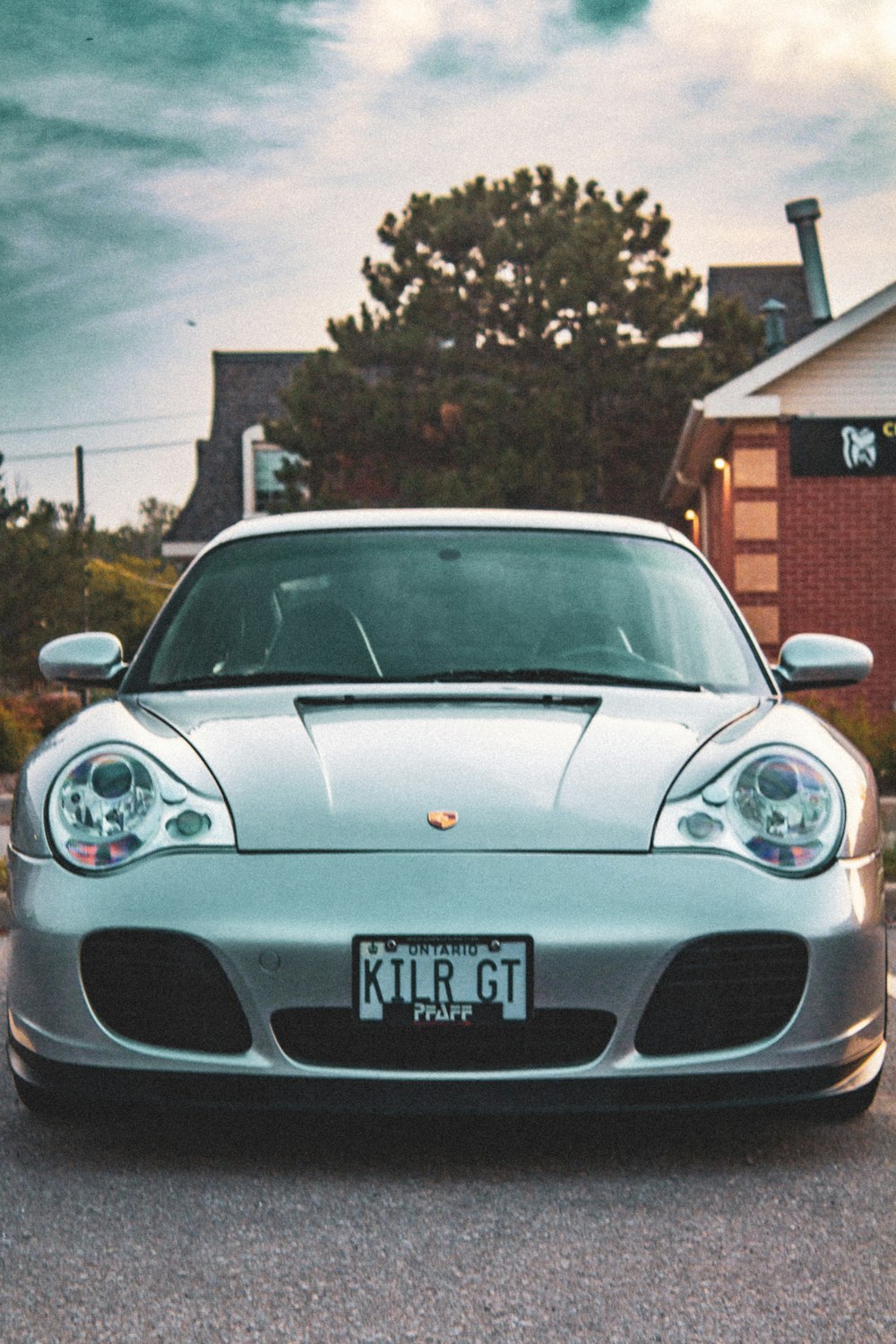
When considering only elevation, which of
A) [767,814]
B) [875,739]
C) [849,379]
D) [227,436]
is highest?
[849,379]

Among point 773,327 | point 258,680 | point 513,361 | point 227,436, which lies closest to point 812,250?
point 773,327

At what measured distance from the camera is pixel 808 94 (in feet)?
53.2

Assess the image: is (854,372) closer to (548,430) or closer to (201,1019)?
(548,430)

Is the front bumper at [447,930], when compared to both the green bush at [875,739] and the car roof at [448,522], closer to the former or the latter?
the car roof at [448,522]

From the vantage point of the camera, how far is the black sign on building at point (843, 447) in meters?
18.6

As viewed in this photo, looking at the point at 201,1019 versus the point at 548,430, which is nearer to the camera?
the point at 201,1019

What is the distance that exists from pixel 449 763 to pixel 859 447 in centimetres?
1567

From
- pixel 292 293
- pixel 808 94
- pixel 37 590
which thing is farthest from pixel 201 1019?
pixel 37 590

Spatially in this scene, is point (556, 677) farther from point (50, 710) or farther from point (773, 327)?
point (773, 327)

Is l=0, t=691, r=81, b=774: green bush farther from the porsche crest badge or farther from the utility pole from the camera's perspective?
the utility pole

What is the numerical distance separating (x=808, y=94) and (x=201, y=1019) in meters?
14.4

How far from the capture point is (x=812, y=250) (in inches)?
1075

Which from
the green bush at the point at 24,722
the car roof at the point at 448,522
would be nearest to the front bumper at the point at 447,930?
the car roof at the point at 448,522

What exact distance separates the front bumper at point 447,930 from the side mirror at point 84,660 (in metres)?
1.13
